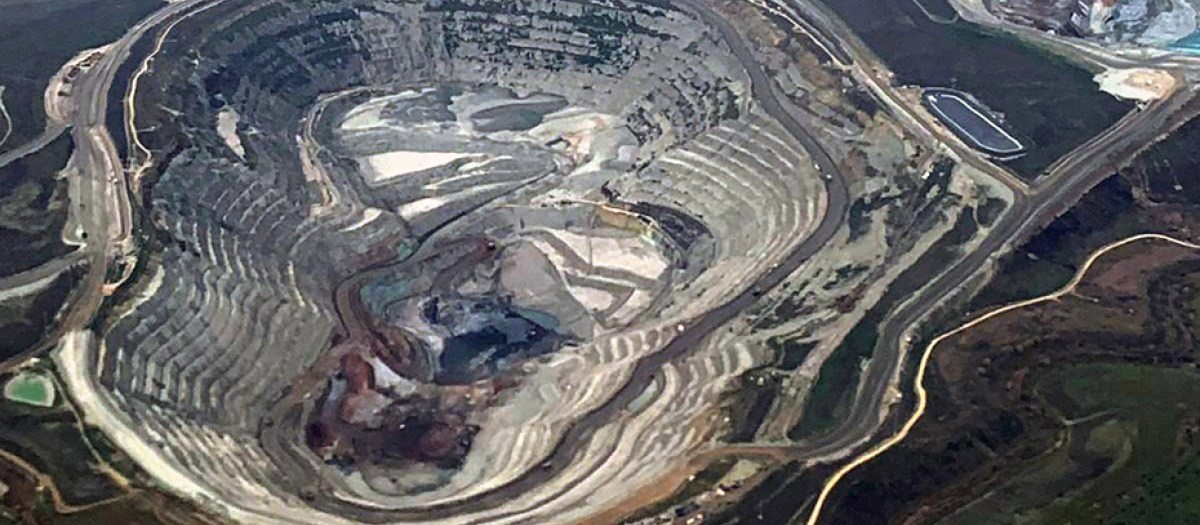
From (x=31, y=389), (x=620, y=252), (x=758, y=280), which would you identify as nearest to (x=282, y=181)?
(x=620, y=252)

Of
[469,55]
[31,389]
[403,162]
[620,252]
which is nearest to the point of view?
[31,389]

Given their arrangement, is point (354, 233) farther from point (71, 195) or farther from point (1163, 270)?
point (1163, 270)

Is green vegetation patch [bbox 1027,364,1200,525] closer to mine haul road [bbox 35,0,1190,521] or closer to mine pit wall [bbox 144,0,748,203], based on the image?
mine haul road [bbox 35,0,1190,521]

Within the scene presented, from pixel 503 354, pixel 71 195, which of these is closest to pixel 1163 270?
pixel 503 354

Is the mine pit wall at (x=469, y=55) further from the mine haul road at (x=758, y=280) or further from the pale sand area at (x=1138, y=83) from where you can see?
the pale sand area at (x=1138, y=83)

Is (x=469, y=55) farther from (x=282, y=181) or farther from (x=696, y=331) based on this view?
(x=696, y=331)

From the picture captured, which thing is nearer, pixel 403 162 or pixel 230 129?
pixel 230 129

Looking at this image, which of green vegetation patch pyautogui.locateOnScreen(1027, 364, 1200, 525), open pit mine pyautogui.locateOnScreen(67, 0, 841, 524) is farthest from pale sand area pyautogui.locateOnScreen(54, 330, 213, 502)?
green vegetation patch pyautogui.locateOnScreen(1027, 364, 1200, 525)
